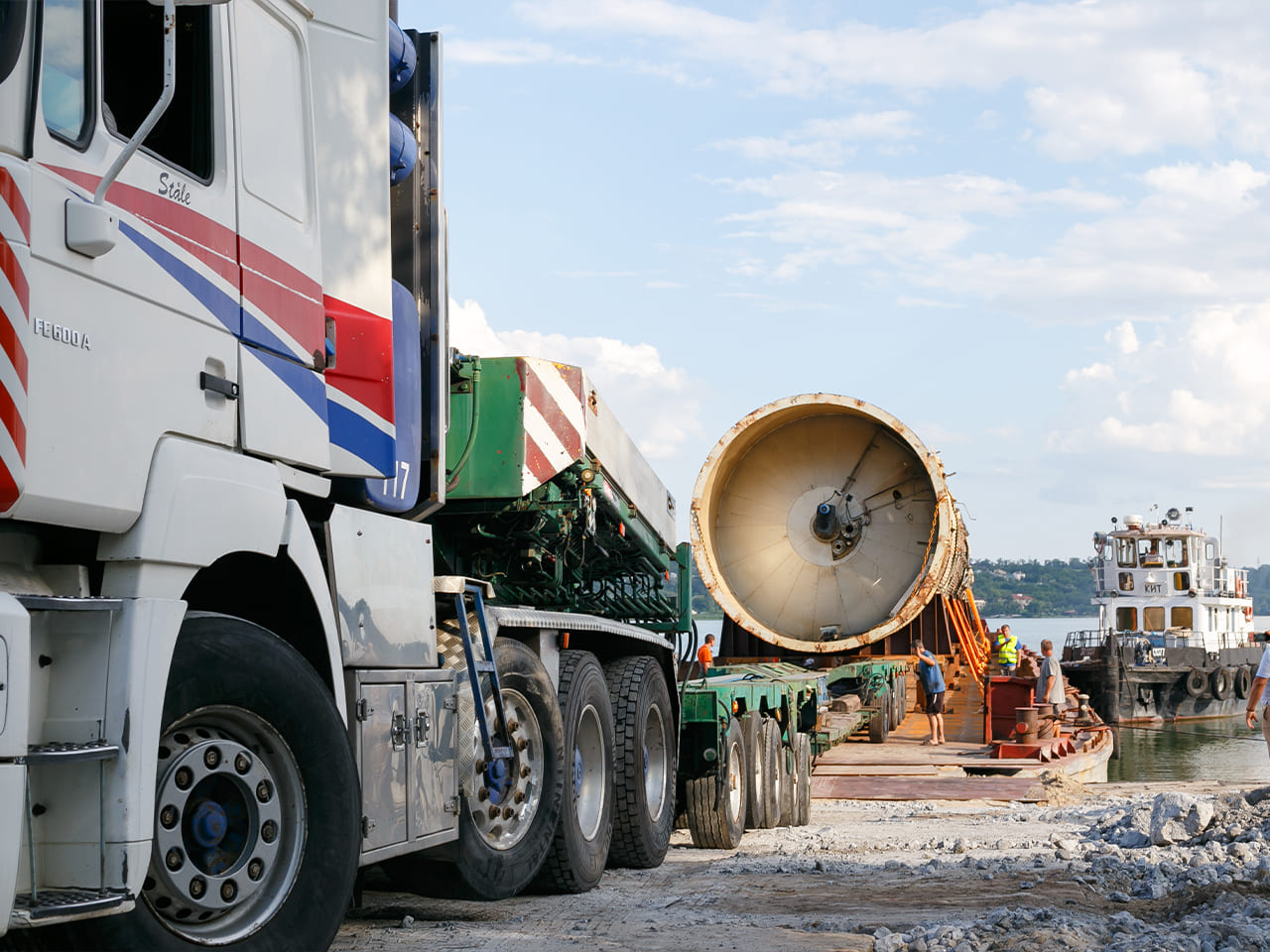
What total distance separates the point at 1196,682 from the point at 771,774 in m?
28.7

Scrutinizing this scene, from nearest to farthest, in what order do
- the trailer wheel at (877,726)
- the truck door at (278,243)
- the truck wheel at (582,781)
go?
1. the truck door at (278,243)
2. the truck wheel at (582,781)
3. the trailer wheel at (877,726)

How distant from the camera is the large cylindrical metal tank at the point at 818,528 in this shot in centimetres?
1888

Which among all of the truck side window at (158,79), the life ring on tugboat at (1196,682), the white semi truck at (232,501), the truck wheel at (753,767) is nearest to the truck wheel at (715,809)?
the truck wheel at (753,767)

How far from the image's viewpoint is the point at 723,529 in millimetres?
19859

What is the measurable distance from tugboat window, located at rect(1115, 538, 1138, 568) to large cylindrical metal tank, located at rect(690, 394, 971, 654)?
21485 millimetres

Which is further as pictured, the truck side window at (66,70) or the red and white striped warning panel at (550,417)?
the red and white striped warning panel at (550,417)

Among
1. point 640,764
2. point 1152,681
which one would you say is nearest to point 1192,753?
point 1152,681

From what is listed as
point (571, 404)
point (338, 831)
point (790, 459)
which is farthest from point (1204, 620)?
point (338, 831)

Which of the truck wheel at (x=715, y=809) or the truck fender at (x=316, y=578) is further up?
the truck fender at (x=316, y=578)

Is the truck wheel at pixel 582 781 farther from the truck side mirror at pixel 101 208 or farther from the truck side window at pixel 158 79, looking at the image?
the truck side mirror at pixel 101 208

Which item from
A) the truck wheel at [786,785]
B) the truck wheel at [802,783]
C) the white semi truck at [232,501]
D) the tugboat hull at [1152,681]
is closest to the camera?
the white semi truck at [232,501]

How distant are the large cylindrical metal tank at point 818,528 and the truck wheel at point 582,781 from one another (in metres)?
11.8

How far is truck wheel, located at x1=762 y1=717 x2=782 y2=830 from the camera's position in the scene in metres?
10.0

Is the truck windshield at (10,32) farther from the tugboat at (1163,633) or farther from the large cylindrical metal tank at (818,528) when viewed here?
the tugboat at (1163,633)
